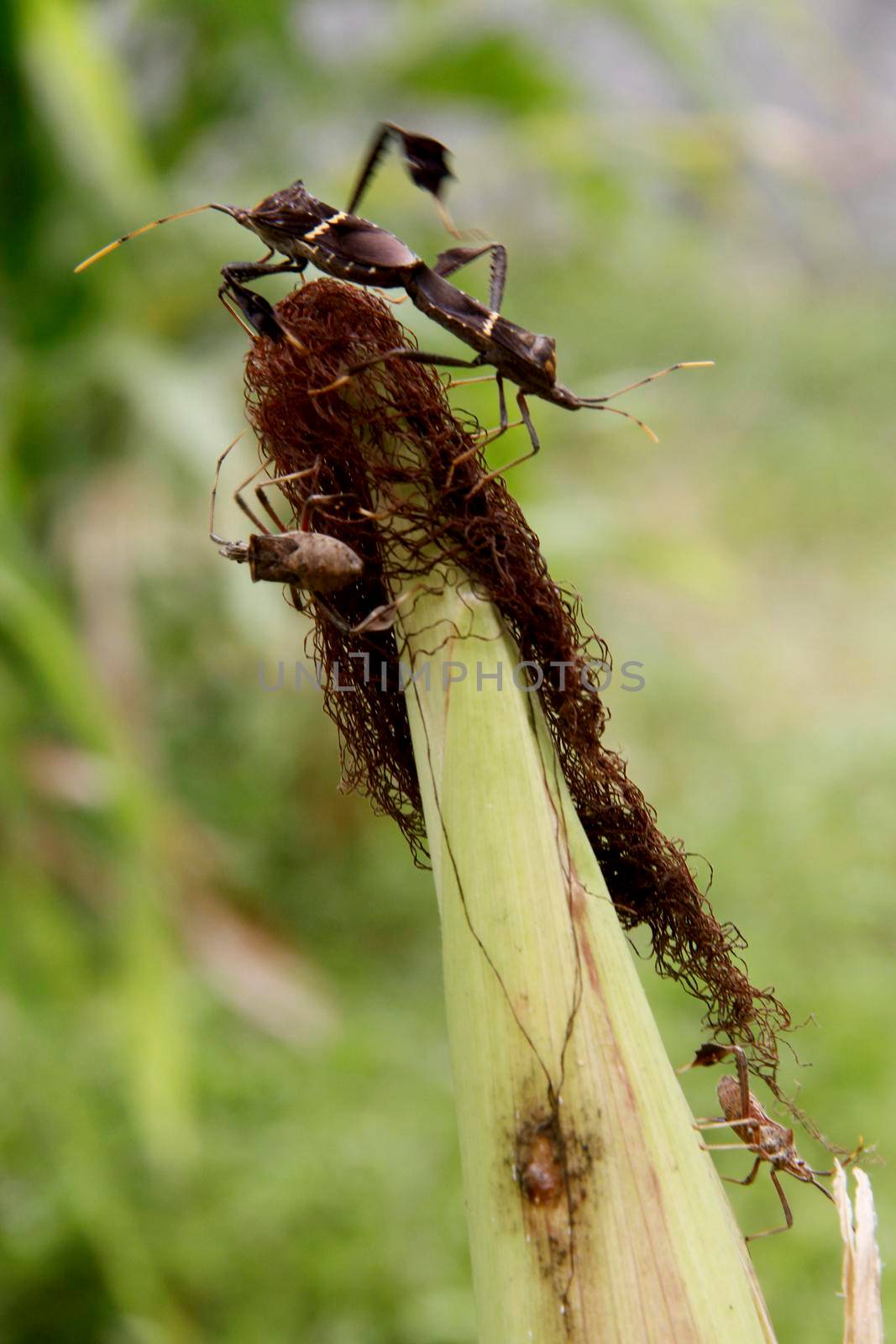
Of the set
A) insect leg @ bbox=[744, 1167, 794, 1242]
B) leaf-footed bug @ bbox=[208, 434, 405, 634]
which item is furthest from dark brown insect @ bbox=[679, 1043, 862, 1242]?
leaf-footed bug @ bbox=[208, 434, 405, 634]

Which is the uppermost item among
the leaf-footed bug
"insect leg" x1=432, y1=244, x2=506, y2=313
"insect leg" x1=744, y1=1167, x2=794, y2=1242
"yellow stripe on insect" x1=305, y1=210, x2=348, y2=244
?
"insect leg" x1=432, y1=244, x2=506, y2=313

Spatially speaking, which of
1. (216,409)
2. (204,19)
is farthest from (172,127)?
(216,409)

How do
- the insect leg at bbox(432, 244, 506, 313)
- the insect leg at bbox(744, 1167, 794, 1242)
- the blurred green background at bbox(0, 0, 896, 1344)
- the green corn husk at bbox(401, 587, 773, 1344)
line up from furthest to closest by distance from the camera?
the blurred green background at bbox(0, 0, 896, 1344) < the insect leg at bbox(432, 244, 506, 313) < the insect leg at bbox(744, 1167, 794, 1242) < the green corn husk at bbox(401, 587, 773, 1344)

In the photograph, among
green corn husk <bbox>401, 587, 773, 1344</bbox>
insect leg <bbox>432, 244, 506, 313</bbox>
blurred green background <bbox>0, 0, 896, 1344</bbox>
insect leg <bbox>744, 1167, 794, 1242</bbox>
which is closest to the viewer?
green corn husk <bbox>401, 587, 773, 1344</bbox>

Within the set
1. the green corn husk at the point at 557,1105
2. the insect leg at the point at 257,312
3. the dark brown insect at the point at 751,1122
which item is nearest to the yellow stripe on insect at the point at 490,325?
the insect leg at the point at 257,312

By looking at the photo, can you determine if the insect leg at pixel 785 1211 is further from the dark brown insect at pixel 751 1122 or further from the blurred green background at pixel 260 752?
the blurred green background at pixel 260 752

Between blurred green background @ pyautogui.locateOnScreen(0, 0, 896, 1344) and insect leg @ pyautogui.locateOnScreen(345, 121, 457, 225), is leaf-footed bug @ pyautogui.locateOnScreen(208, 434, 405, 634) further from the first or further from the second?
blurred green background @ pyautogui.locateOnScreen(0, 0, 896, 1344)

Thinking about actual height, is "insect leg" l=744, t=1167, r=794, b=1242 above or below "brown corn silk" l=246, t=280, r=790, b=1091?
below
